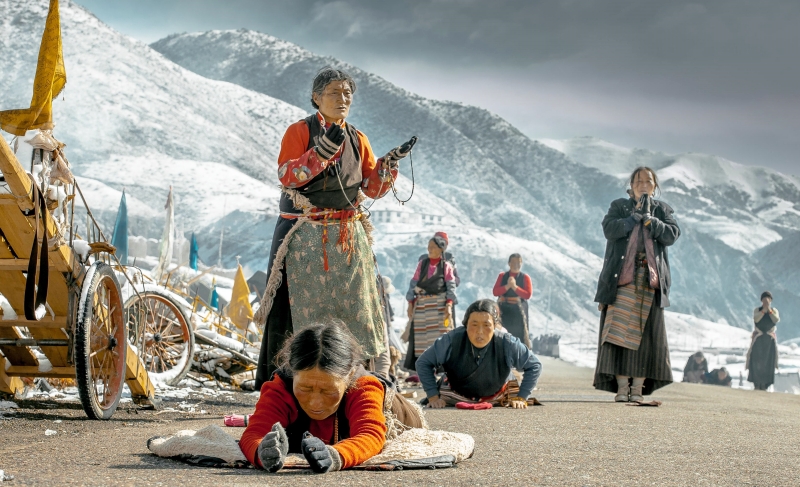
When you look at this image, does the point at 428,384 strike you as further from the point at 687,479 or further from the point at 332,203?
the point at 687,479

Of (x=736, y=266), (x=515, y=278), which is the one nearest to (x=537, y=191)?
(x=736, y=266)

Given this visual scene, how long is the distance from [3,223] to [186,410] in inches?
73.4

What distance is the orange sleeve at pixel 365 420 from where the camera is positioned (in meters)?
3.53

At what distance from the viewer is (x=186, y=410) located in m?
6.35

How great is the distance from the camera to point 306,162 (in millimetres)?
5020

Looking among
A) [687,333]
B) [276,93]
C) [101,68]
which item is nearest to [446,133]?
[276,93]

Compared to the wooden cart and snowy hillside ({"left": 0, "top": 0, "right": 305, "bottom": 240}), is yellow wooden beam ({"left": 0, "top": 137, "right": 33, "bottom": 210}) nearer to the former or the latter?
the wooden cart

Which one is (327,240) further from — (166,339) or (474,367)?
(166,339)

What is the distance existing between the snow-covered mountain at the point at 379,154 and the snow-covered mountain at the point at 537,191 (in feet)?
1.06

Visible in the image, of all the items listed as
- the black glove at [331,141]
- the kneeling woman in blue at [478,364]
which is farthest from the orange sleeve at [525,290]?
the black glove at [331,141]

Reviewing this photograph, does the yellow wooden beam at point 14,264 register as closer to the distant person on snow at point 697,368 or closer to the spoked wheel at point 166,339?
the spoked wheel at point 166,339

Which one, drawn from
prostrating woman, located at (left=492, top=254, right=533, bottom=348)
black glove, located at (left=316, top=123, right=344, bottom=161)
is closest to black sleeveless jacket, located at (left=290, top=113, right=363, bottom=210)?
black glove, located at (left=316, top=123, right=344, bottom=161)

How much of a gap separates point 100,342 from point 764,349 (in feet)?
41.4

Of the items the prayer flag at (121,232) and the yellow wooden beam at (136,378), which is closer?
the yellow wooden beam at (136,378)
